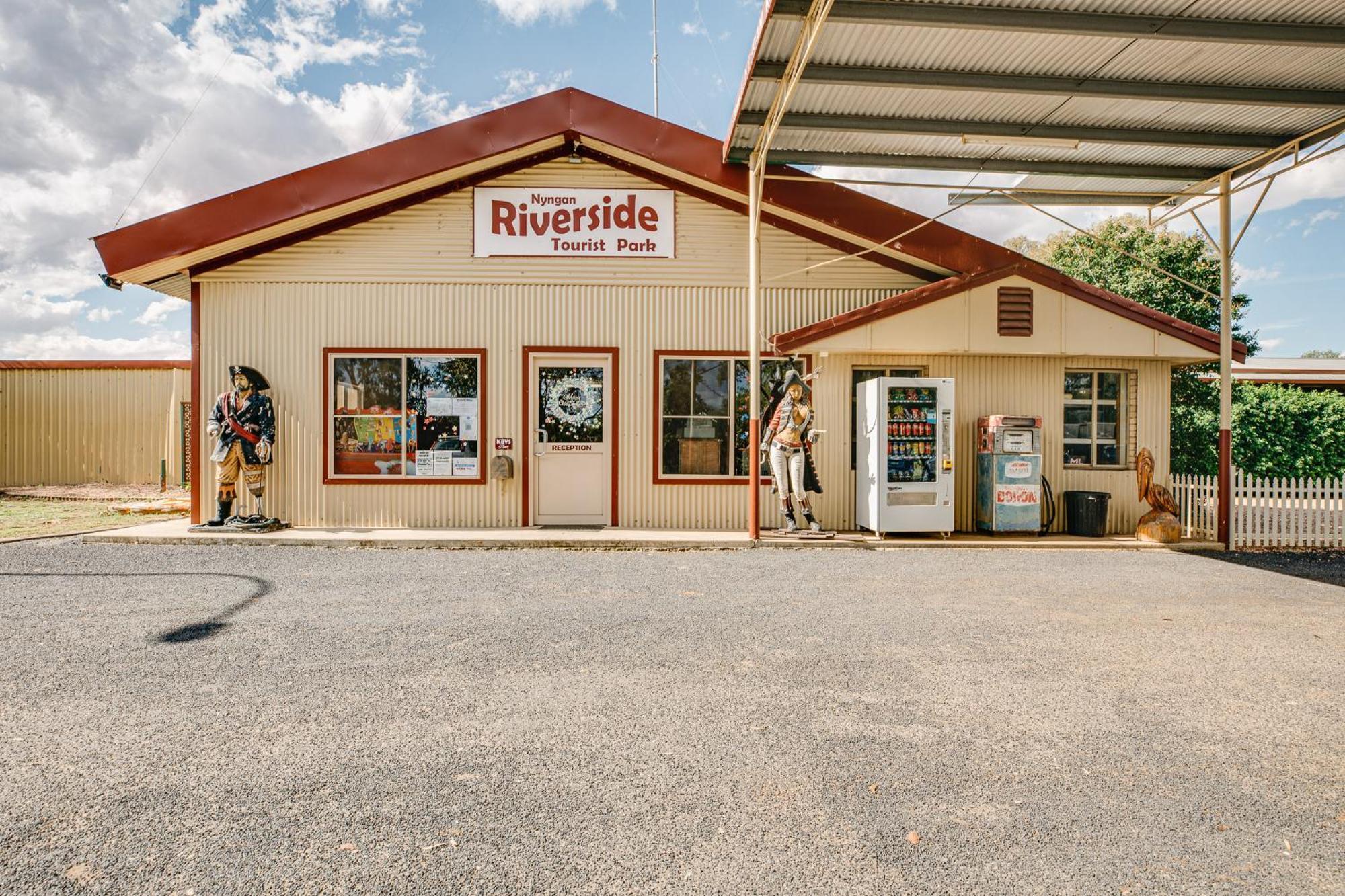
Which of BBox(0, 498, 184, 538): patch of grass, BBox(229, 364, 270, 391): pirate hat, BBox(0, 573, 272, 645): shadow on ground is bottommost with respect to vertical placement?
BBox(0, 573, 272, 645): shadow on ground

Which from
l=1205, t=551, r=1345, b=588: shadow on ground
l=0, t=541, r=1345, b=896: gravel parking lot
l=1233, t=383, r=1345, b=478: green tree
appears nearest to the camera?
l=0, t=541, r=1345, b=896: gravel parking lot

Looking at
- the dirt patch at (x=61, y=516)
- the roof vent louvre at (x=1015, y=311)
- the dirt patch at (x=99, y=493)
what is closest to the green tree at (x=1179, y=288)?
the roof vent louvre at (x=1015, y=311)

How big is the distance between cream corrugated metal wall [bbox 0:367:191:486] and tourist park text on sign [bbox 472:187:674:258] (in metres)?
10.9

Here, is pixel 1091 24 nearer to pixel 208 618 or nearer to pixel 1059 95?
pixel 1059 95

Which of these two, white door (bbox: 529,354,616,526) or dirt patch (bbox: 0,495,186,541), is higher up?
white door (bbox: 529,354,616,526)

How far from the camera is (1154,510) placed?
10.4m

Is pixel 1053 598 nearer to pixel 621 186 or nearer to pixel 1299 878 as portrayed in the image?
pixel 1299 878

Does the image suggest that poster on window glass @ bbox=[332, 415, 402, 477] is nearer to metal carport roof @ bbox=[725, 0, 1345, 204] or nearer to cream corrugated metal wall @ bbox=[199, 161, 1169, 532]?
cream corrugated metal wall @ bbox=[199, 161, 1169, 532]

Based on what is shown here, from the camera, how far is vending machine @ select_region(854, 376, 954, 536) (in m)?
10.2

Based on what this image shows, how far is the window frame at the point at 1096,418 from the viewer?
1113 cm

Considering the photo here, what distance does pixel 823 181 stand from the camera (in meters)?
10.6

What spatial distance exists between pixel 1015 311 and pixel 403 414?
28.9 feet

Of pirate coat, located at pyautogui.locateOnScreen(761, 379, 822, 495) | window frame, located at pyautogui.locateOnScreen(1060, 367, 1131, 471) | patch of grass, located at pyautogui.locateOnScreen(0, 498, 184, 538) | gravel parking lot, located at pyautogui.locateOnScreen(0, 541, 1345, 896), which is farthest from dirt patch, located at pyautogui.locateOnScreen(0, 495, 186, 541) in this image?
window frame, located at pyautogui.locateOnScreen(1060, 367, 1131, 471)

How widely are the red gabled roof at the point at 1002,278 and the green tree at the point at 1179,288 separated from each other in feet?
10.7
